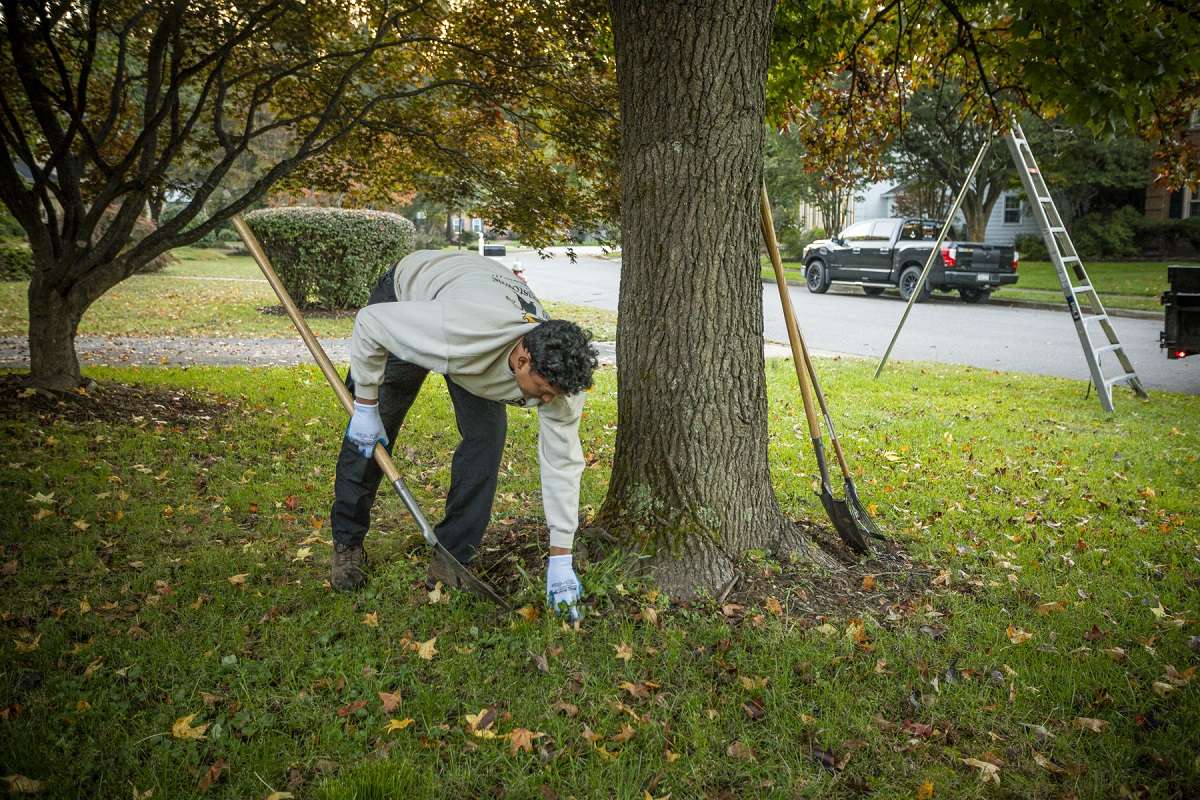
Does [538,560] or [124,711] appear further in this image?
[538,560]

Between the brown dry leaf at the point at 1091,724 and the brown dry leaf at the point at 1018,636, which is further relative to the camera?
the brown dry leaf at the point at 1018,636

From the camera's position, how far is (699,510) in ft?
12.0

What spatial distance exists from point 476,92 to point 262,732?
496 cm

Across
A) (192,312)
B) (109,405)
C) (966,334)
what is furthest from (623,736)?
(192,312)

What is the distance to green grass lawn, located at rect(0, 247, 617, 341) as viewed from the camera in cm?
1166

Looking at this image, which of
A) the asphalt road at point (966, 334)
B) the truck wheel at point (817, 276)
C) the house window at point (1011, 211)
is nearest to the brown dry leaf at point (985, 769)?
the asphalt road at point (966, 334)

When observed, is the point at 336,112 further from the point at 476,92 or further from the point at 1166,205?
the point at 1166,205

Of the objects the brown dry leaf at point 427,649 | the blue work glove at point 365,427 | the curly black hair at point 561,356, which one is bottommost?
the brown dry leaf at point 427,649

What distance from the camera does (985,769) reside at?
2.67 m

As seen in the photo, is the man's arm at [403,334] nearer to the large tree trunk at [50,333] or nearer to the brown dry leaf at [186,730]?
the brown dry leaf at [186,730]

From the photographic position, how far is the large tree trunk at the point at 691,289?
3.44 metres

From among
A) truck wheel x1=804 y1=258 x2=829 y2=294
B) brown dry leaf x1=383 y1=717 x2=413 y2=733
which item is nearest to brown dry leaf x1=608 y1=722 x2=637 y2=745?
brown dry leaf x1=383 y1=717 x2=413 y2=733

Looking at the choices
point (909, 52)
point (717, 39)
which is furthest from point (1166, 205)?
point (717, 39)

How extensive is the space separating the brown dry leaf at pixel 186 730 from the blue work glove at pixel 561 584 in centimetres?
131
